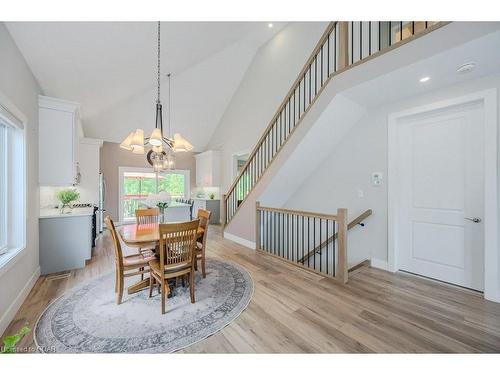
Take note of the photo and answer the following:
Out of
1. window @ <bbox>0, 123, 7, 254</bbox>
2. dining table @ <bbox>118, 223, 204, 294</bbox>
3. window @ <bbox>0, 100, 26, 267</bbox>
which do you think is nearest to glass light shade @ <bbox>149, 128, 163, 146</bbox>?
dining table @ <bbox>118, 223, 204, 294</bbox>

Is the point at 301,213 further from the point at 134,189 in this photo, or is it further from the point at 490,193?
the point at 134,189

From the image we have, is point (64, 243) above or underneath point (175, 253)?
underneath

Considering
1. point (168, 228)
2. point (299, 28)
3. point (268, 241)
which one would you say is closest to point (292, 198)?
point (268, 241)

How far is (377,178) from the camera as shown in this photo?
319 centimetres

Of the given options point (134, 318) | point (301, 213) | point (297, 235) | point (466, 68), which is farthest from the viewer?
point (297, 235)

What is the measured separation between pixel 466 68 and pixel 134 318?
4049 millimetres

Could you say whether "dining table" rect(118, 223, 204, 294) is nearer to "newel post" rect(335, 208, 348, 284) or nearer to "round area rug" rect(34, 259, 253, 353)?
"round area rug" rect(34, 259, 253, 353)

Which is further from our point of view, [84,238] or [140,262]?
[84,238]

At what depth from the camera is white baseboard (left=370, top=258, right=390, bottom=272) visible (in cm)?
309

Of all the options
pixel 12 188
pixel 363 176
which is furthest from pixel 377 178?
pixel 12 188

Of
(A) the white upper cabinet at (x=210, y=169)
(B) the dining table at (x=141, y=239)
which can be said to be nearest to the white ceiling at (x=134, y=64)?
(A) the white upper cabinet at (x=210, y=169)
